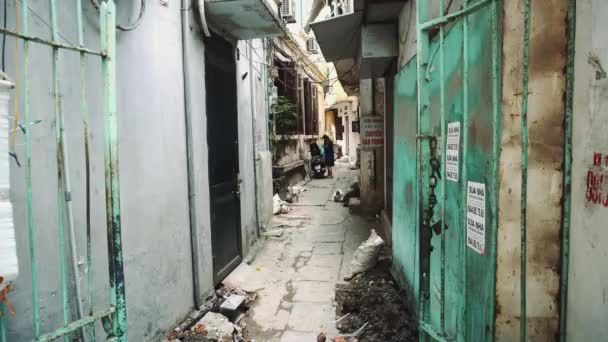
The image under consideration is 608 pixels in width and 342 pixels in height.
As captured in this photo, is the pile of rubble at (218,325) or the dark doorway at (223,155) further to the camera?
the dark doorway at (223,155)

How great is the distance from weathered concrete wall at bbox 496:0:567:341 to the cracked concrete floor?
2.67 meters

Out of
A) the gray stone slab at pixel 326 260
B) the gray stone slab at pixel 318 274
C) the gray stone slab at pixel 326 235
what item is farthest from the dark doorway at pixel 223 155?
the gray stone slab at pixel 326 235

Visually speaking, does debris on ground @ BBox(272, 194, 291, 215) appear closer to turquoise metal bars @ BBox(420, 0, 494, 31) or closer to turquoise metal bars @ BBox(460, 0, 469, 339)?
turquoise metal bars @ BBox(460, 0, 469, 339)

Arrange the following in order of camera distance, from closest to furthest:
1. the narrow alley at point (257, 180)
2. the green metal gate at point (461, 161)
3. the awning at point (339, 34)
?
1. the narrow alley at point (257, 180)
2. the green metal gate at point (461, 161)
3. the awning at point (339, 34)

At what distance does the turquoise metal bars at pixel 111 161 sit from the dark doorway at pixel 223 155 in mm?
3066

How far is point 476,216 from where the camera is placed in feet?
7.15

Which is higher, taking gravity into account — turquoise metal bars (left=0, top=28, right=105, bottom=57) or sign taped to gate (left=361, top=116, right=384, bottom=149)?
turquoise metal bars (left=0, top=28, right=105, bottom=57)

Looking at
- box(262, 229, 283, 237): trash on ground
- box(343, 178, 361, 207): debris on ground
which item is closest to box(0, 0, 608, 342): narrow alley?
box(262, 229, 283, 237): trash on ground

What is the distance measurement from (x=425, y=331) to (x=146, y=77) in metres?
3.35

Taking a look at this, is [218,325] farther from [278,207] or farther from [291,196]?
[291,196]

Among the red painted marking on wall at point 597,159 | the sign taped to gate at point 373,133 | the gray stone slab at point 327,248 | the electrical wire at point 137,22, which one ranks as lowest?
the gray stone slab at point 327,248

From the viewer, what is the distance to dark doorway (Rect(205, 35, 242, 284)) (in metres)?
5.38

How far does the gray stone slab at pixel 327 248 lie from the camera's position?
720cm

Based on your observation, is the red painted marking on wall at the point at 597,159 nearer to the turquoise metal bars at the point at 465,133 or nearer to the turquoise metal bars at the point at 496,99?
the turquoise metal bars at the point at 496,99
